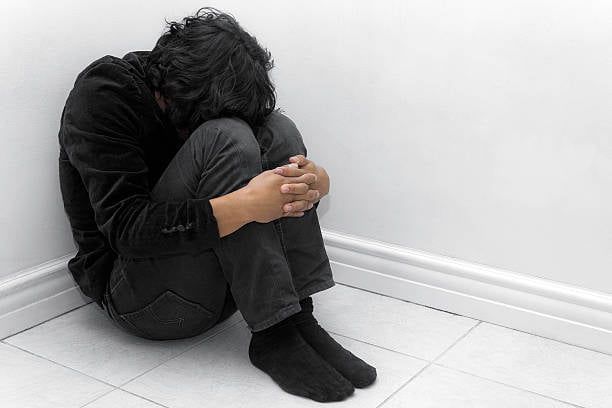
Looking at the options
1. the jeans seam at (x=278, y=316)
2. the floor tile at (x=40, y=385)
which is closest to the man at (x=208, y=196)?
the jeans seam at (x=278, y=316)

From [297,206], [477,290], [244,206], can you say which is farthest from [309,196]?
[477,290]

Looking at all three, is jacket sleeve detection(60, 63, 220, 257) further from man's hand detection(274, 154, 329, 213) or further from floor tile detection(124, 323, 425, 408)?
floor tile detection(124, 323, 425, 408)

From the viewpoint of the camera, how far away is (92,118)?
4.81ft

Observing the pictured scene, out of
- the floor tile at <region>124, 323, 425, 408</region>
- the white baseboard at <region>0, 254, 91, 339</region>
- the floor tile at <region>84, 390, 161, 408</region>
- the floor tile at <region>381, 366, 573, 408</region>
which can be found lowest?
the floor tile at <region>381, 366, 573, 408</region>

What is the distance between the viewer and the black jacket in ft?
4.71

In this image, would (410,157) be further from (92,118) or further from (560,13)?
(92,118)

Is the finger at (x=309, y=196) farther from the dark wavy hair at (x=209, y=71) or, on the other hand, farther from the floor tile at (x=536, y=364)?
the floor tile at (x=536, y=364)

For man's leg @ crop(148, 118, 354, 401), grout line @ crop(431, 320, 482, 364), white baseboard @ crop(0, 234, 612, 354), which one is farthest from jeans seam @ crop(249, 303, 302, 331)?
white baseboard @ crop(0, 234, 612, 354)

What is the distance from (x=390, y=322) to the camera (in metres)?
1.79

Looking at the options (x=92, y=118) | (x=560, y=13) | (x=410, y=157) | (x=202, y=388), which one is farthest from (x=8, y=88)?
(x=560, y=13)

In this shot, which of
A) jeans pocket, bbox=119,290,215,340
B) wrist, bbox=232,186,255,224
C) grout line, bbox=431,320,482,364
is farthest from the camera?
grout line, bbox=431,320,482,364

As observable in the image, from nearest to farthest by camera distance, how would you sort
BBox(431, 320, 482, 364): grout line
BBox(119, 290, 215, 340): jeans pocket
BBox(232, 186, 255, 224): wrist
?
1. BBox(232, 186, 255, 224): wrist
2. BBox(119, 290, 215, 340): jeans pocket
3. BBox(431, 320, 482, 364): grout line

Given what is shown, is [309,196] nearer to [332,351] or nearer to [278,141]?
[278,141]

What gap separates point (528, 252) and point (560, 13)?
47cm
